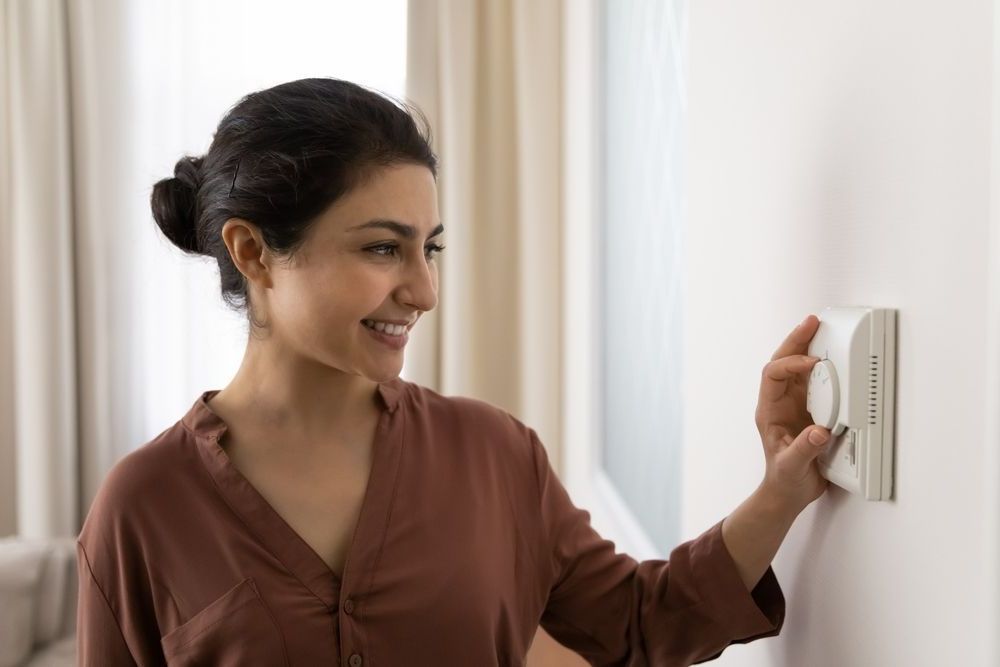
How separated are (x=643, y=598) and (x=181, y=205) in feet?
2.47

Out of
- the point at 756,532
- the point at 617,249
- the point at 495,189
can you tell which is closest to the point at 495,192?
the point at 495,189

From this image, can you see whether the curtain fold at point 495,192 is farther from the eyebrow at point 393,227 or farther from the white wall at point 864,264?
the eyebrow at point 393,227

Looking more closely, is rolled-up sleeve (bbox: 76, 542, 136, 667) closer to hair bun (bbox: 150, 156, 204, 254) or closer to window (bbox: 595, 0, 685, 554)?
hair bun (bbox: 150, 156, 204, 254)

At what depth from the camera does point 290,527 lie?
1021 mm

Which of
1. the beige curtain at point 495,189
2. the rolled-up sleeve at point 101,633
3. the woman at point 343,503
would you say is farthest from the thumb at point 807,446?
the beige curtain at point 495,189

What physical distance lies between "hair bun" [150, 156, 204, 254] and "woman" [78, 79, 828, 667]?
2.1 inches

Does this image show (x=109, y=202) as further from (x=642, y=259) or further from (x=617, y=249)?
(x=642, y=259)

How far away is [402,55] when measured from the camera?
2865 millimetres

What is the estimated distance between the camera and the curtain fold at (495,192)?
2.76 meters

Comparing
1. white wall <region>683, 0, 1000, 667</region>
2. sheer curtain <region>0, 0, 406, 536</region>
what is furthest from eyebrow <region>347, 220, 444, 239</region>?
sheer curtain <region>0, 0, 406, 536</region>

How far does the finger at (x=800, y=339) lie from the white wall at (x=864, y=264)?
0.03 metres

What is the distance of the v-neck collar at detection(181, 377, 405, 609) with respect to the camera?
3.27ft

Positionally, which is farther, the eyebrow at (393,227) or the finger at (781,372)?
the eyebrow at (393,227)

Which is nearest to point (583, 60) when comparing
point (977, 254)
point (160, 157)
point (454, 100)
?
point (454, 100)
